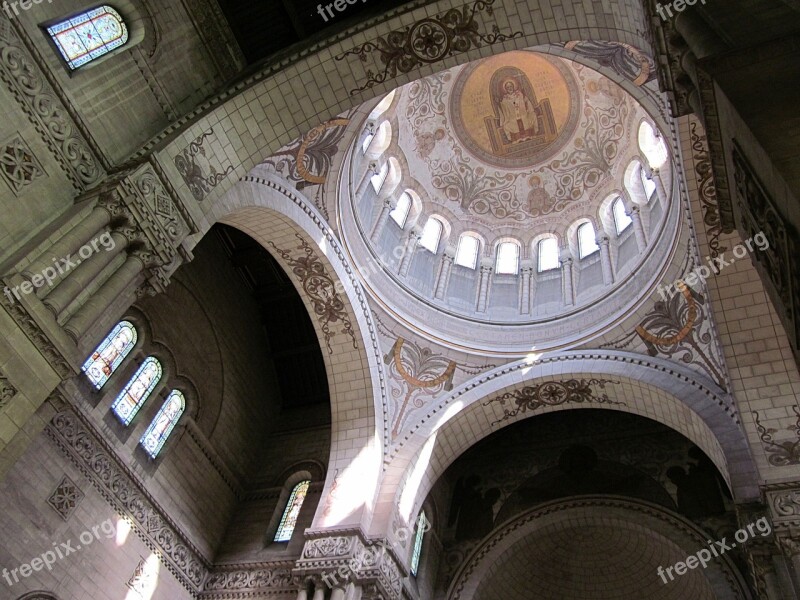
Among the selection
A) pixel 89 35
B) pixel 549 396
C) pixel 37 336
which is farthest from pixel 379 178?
pixel 37 336

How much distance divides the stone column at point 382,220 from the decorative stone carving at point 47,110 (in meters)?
7.57

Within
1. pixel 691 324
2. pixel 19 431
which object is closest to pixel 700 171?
pixel 691 324

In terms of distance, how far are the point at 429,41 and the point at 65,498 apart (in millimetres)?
8282

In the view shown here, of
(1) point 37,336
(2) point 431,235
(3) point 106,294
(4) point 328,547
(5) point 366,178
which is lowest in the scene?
(1) point 37,336

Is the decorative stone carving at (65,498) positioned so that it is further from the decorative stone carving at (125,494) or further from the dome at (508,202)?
the dome at (508,202)

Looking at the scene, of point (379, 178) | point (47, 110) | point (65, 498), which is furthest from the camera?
point (379, 178)

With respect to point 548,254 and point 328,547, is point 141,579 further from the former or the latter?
point 548,254

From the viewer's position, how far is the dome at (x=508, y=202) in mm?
14016

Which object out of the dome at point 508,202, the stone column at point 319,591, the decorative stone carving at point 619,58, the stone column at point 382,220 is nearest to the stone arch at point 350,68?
the decorative stone carving at point 619,58

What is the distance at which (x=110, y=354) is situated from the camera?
11703 millimetres

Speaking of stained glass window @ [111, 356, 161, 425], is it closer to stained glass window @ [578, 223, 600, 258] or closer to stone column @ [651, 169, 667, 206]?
stained glass window @ [578, 223, 600, 258]

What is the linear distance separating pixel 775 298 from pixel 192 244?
6.20 meters

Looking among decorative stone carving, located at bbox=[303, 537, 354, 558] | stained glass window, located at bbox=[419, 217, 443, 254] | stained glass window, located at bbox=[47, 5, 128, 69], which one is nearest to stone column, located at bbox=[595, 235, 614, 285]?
stained glass window, located at bbox=[419, 217, 443, 254]

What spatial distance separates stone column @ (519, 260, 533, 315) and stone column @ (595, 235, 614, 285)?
1.68 metres
